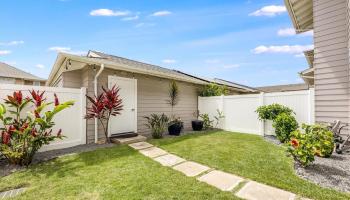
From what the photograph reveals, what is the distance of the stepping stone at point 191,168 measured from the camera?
3.52 metres

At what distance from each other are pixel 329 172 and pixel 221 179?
6.94 ft

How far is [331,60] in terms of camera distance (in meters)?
5.30

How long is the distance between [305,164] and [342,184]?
59 centimetres

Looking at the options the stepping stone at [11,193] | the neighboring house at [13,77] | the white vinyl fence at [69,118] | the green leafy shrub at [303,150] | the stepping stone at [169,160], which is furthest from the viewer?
the neighboring house at [13,77]

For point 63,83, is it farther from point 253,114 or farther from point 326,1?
point 326,1

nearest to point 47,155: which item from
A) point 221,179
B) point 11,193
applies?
point 11,193

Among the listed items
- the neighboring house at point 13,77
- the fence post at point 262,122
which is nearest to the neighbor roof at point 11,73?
the neighboring house at point 13,77

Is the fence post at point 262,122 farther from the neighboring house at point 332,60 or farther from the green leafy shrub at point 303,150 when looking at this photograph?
the green leafy shrub at point 303,150

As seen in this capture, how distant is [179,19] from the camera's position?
9008mm

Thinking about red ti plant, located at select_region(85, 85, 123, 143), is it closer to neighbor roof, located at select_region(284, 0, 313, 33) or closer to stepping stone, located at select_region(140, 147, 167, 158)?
stepping stone, located at select_region(140, 147, 167, 158)

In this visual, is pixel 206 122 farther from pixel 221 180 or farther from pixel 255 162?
pixel 221 180

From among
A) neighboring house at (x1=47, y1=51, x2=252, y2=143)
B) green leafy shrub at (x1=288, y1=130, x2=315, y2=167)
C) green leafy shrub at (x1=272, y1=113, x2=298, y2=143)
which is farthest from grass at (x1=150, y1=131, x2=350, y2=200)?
neighboring house at (x1=47, y1=51, x2=252, y2=143)

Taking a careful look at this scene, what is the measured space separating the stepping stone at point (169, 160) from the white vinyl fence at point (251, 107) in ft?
15.8

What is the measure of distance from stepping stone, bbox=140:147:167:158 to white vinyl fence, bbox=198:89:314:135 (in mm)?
4757
